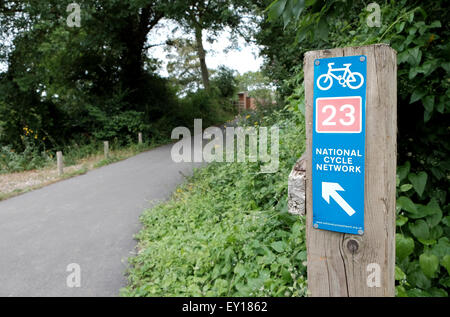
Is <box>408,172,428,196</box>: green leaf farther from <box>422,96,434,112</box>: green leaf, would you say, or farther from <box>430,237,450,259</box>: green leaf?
<box>422,96,434,112</box>: green leaf

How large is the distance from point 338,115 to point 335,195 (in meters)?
0.41

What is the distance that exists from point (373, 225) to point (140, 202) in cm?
604

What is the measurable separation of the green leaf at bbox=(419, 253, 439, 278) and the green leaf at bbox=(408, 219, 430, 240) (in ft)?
0.61

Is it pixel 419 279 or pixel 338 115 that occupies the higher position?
pixel 338 115

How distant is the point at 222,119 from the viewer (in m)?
26.5

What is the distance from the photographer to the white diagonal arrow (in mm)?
1659

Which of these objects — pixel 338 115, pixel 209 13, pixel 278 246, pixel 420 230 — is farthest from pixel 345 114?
pixel 209 13

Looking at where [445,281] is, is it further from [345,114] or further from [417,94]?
[345,114]

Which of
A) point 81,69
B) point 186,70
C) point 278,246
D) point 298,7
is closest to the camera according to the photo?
point 298,7

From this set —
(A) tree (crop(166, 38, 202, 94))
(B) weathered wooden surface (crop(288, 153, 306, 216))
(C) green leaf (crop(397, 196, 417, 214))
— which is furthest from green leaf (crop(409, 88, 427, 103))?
(A) tree (crop(166, 38, 202, 94))

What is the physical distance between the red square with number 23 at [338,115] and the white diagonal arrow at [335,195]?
0.92 ft

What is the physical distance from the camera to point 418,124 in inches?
115

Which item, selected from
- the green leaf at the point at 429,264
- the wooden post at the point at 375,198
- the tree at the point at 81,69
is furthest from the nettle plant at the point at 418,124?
the tree at the point at 81,69

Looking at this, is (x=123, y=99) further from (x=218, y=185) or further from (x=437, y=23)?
(x=437, y=23)
